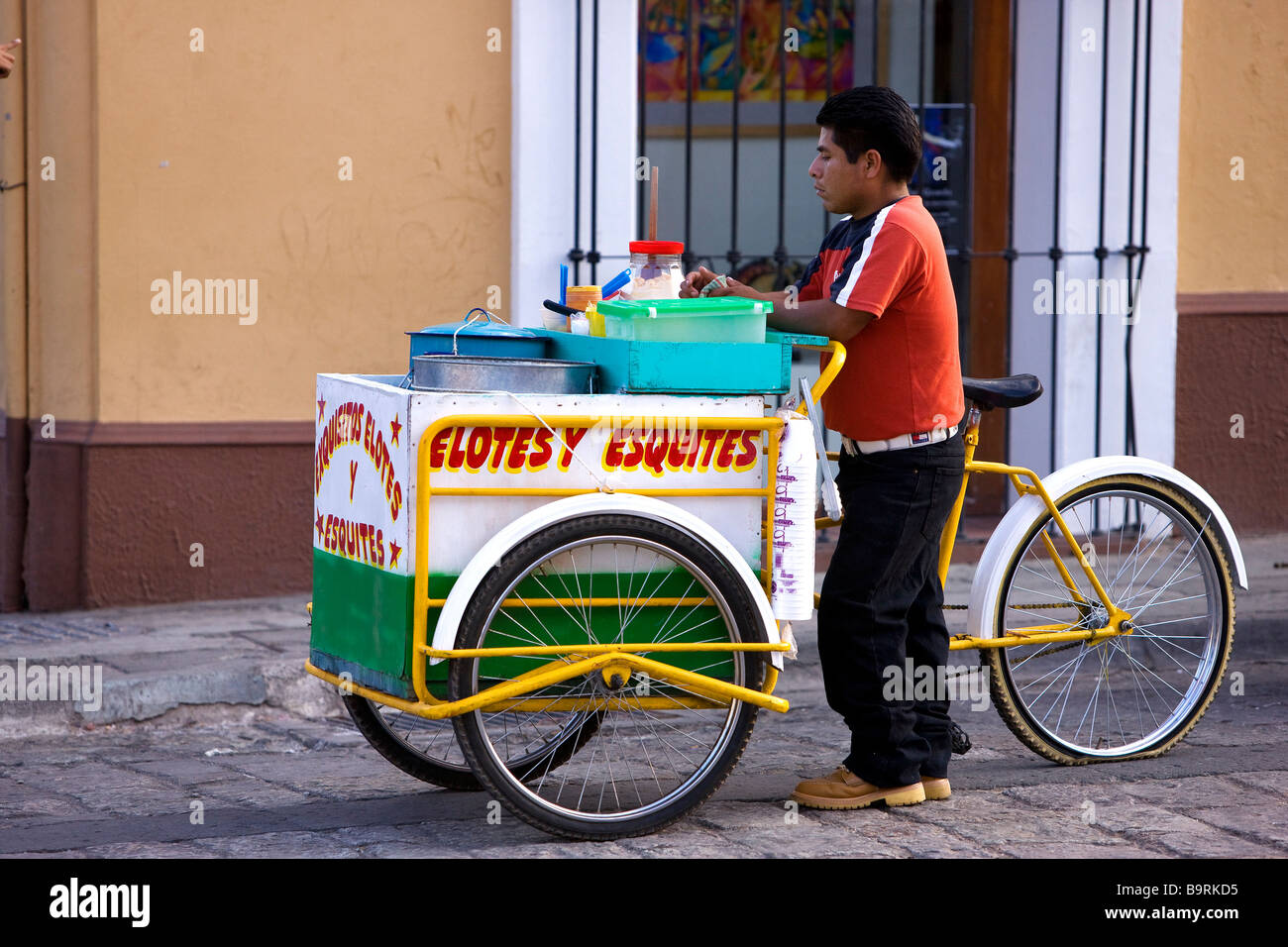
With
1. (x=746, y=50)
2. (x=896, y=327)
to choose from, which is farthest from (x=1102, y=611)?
(x=746, y=50)

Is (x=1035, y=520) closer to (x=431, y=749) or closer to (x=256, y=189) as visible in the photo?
(x=431, y=749)

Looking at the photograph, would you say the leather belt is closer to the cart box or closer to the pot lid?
the cart box

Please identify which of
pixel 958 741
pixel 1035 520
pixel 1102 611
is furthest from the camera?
pixel 1102 611

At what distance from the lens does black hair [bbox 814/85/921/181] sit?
4.12 meters

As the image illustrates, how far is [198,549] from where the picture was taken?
6793 millimetres

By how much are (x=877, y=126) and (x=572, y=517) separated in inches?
49.8

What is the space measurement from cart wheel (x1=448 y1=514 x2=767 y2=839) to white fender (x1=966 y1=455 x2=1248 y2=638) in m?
0.92

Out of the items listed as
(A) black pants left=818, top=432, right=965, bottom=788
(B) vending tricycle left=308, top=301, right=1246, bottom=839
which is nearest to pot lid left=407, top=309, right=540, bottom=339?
(B) vending tricycle left=308, top=301, right=1246, bottom=839

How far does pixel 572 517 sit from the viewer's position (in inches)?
149

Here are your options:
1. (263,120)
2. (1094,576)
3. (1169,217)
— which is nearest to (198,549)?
(263,120)

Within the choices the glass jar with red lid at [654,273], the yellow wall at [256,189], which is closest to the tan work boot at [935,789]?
the glass jar with red lid at [654,273]

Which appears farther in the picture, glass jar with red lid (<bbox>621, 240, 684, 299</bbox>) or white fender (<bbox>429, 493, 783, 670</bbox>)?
glass jar with red lid (<bbox>621, 240, 684, 299</bbox>)

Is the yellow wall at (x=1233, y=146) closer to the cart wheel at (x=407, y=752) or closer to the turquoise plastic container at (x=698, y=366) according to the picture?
the turquoise plastic container at (x=698, y=366)

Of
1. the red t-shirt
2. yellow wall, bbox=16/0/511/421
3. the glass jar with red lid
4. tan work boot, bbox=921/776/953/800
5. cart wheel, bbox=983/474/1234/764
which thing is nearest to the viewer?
the red t-shirt
